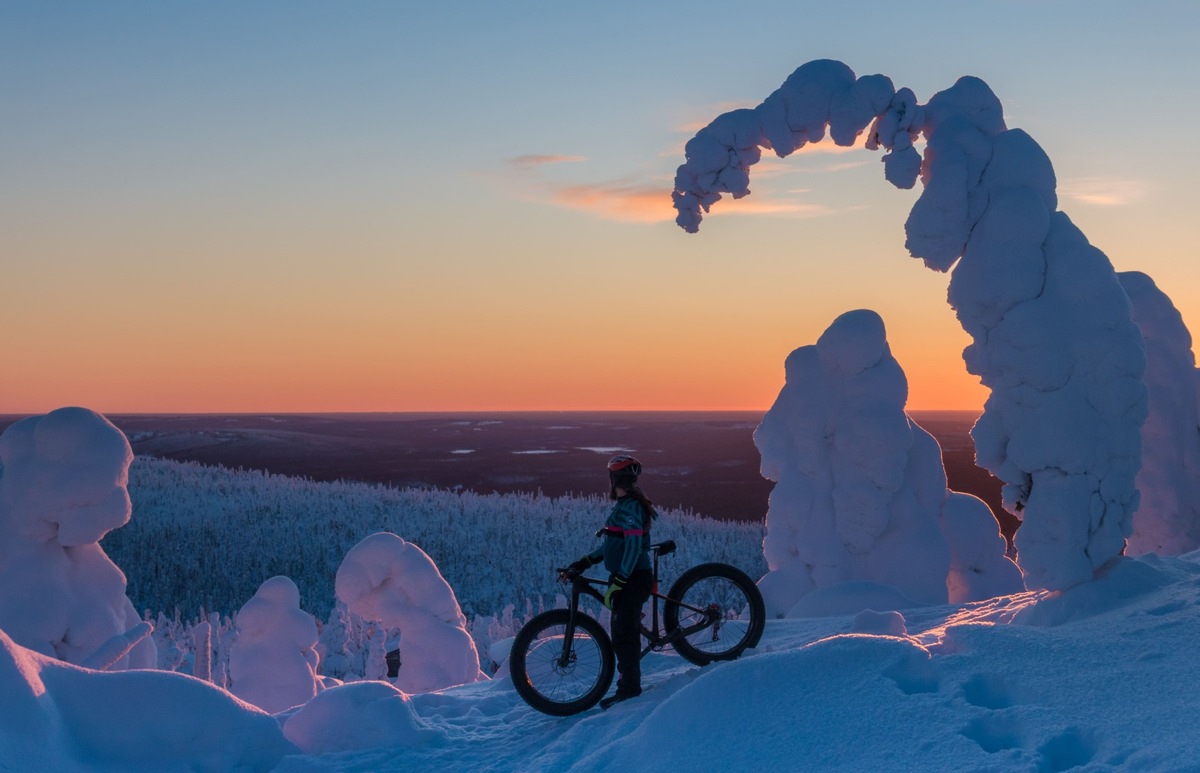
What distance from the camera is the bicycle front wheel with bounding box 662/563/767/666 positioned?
8.12 metres

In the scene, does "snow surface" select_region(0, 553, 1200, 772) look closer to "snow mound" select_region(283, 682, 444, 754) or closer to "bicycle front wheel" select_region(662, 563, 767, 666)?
"snow mound" select_region(283, 682, 444, 754)

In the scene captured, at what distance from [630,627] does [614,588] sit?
0.33 metres

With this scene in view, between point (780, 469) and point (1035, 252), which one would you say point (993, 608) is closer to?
point (1035, 252)

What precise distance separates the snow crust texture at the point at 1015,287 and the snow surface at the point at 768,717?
1431mm

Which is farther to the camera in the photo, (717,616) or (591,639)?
(717,616)

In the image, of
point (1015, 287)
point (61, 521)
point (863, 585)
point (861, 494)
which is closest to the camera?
point (1015, 287)

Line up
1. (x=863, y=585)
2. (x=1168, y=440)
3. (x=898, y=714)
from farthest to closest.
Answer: (x=1168, y=440) < (x=863, y=585) < (x=898, y=714)

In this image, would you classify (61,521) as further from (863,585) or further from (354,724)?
(863,585)

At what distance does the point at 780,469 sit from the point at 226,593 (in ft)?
82.8

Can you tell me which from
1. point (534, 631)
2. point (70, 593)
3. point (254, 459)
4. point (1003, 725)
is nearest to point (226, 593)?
point (70, 593)

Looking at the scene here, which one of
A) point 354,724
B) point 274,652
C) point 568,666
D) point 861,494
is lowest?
point 274,652

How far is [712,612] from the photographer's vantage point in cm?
813

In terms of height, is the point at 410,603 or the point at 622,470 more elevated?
the point at 622,470

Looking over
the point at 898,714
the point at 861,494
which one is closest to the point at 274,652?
the point at 861,494
